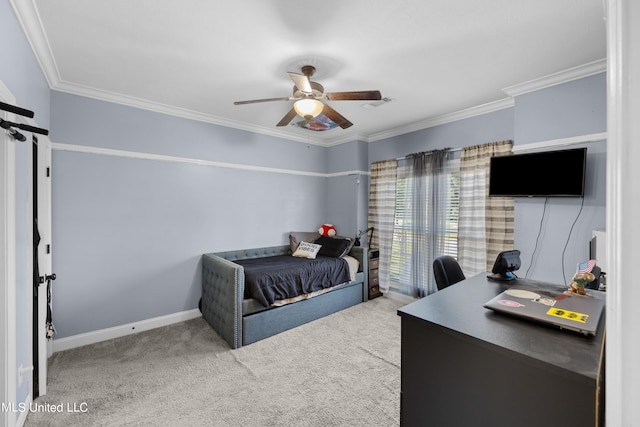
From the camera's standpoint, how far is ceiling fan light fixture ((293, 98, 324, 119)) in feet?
7.73

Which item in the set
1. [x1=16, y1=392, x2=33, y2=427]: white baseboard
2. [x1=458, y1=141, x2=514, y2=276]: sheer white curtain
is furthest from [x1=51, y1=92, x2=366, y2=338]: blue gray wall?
[x1=458, y1=141, x2=514, y2=276]: sheer white curtain

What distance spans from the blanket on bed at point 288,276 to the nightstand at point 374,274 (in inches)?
22.4

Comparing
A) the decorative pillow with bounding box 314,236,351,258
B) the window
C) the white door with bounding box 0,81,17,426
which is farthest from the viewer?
the decorative pillow with bounding box 314,236,351,258

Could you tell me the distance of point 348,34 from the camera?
1991 mm

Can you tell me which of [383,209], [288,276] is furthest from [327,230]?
[288,276]

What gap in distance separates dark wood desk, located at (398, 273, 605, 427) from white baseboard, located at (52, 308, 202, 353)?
2.99 meters

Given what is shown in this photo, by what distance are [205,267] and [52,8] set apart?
2.61 meters

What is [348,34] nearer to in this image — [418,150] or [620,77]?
[620,77]

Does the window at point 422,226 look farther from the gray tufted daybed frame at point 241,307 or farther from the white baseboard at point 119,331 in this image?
the white baseboard at point 119,331

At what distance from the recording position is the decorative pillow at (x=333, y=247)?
159 inches

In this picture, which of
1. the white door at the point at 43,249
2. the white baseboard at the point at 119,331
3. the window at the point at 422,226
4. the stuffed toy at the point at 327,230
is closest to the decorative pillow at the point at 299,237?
the stuffed toy at the point at 327,230

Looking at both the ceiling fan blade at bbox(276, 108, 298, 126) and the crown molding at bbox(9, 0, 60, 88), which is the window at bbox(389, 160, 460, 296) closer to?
the ceiling fan blade at bbox(276, 108, 298, 126)

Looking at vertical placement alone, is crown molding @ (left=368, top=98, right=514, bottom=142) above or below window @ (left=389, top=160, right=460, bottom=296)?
above

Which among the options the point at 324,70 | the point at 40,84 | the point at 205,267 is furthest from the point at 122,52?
the point at 205,267
